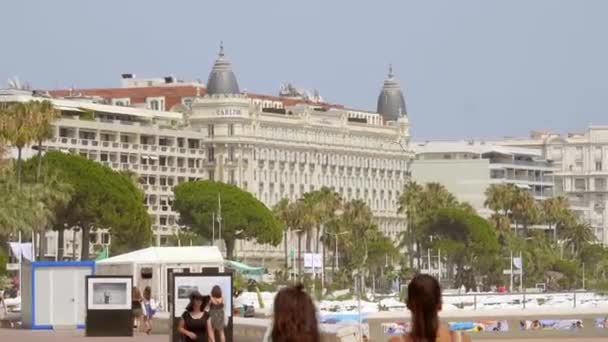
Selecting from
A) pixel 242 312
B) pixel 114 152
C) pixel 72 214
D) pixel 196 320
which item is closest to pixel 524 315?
pixel 242 312

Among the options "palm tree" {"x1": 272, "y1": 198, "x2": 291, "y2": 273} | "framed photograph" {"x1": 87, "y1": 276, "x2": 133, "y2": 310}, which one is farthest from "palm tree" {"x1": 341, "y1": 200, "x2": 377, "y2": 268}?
"framed photograph" {"x1": 87, "y1": 276, "x2": 133, "y2": 310}

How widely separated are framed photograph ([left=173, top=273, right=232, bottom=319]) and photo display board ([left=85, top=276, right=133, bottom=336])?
28.4 feet

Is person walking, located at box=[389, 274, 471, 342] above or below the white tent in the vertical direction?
below

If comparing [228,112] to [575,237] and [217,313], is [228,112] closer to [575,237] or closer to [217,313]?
[575,237]

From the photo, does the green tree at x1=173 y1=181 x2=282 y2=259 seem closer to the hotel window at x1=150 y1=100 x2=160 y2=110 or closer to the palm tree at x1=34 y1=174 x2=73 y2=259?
the hotel window at x1=150 y1=100 x2=160 y2=110

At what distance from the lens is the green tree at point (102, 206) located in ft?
397

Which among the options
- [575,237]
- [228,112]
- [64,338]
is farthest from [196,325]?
[575,237]

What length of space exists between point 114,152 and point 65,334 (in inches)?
4405

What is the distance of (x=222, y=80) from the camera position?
18162 centimetres

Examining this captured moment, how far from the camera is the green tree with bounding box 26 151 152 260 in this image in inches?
4769

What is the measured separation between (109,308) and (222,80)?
139 metres

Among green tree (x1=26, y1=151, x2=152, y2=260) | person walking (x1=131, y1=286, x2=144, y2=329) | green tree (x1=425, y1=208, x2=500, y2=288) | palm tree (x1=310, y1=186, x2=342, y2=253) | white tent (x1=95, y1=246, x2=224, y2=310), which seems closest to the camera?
person walking (x1=131, y1=286, x2=144, y2=329)

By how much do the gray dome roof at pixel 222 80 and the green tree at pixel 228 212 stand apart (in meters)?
30.7

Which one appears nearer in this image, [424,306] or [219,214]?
[424,306]
